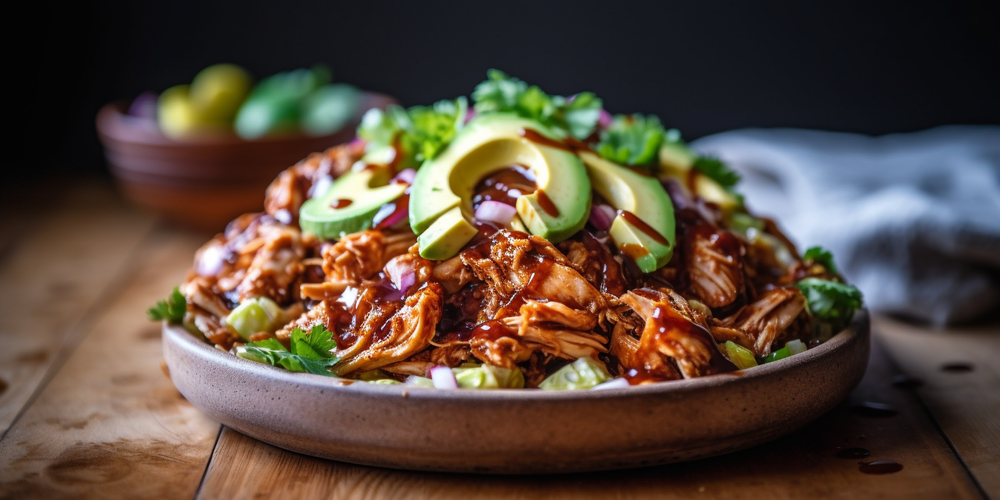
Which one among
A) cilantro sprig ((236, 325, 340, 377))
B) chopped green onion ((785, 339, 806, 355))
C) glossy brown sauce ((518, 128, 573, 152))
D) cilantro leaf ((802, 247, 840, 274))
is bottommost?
cilantro sprig ((236, 325, 340, 377))

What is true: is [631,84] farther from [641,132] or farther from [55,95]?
[55,95]

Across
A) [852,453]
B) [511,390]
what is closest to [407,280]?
[511,390]

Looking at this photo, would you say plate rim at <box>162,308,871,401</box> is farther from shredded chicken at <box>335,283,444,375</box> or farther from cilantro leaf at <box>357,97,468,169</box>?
cilantro leaf at <box>357,97,468,169</box>

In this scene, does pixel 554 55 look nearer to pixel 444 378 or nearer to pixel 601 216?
pixel 601 216

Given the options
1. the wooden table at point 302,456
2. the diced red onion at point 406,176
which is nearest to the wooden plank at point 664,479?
the wooden table at point 302,456

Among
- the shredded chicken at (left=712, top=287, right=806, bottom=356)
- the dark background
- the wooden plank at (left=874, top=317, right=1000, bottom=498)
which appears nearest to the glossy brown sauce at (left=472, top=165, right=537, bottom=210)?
the shredded chicken at (left=712, top=287, right=806, bottom=356)

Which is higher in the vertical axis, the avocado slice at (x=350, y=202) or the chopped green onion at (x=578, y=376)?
the avocado slice at (x=350, y=202)

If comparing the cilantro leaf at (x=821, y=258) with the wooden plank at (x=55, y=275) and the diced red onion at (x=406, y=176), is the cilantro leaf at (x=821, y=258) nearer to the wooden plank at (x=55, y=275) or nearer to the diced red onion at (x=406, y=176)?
the diced red onion at (x=406, y=176)
